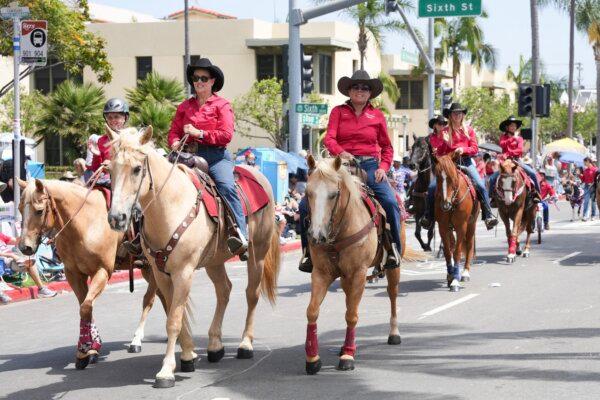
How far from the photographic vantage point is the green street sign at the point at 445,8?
2608cm

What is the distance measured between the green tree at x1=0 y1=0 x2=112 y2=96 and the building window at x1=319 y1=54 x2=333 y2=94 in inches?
807

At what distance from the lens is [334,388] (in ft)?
27.5

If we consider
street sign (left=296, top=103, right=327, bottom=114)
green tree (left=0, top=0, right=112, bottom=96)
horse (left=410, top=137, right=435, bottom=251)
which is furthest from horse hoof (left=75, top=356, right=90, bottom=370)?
green tree (left=0, top=0, right=112, bottom=96)

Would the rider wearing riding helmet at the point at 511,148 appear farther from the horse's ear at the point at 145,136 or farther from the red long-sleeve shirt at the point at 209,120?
the horse's ear at the point at 145,136

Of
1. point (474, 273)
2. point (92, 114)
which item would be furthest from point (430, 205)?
point (92, 114)

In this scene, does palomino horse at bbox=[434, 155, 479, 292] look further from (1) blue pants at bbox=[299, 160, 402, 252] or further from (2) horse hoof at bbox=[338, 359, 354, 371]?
(2) horse hoof at bbox=[338, 359, 354, 371]

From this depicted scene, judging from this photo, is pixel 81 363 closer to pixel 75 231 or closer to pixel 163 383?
pixel 75 231

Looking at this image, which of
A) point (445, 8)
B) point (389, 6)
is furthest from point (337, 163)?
point (445, 8)

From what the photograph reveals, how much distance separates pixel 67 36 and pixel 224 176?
2010 cm

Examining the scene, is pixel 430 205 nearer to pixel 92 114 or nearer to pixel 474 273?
pixel 474 273

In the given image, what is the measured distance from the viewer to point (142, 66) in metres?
52.0

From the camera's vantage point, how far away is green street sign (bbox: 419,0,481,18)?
2608 cm

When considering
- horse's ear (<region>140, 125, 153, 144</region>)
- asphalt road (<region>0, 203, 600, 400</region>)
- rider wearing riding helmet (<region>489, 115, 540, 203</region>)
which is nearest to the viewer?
horse's ear (<region>140, 125, 153, 144</region>)

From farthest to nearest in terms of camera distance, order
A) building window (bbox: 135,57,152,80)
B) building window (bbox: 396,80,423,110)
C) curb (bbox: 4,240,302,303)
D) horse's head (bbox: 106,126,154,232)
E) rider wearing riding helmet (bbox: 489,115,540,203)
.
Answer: building window (bbox: 396,80,423,110) → building window (bbox: 135,57,152,80) → rider wearing riding helmet (bbox: 489,115,540,203) → curb (bbox: 4,240,302,303) → horse's head (bbox: 106,126,154,232)
